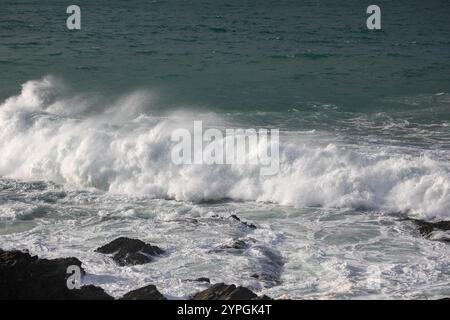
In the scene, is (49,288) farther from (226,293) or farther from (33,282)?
(226,293)

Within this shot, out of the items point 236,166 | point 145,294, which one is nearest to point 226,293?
point 145,294

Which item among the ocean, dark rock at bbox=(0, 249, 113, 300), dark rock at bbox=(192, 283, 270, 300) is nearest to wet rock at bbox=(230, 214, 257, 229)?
the ocean

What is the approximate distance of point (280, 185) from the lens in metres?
19.7

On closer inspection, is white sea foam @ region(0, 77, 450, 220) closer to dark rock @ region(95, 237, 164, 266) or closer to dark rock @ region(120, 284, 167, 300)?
dark rock @ region(95, 237, 164, 266)

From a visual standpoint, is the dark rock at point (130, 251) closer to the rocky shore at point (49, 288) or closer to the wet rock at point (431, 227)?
the rocky shore at point (49, 288)

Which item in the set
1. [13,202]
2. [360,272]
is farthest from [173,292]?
[13,202]

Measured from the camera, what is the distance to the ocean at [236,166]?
14180 millimetres

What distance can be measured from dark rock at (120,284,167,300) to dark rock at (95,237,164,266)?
2076 mm

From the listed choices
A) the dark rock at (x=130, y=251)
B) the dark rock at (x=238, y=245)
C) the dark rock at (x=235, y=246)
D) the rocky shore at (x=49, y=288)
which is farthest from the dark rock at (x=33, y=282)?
the dark rock at (x=238, y=245)

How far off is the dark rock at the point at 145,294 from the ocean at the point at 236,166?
2.53ft

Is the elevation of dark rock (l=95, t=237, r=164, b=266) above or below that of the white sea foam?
below

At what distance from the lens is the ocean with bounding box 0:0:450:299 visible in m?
14.2
